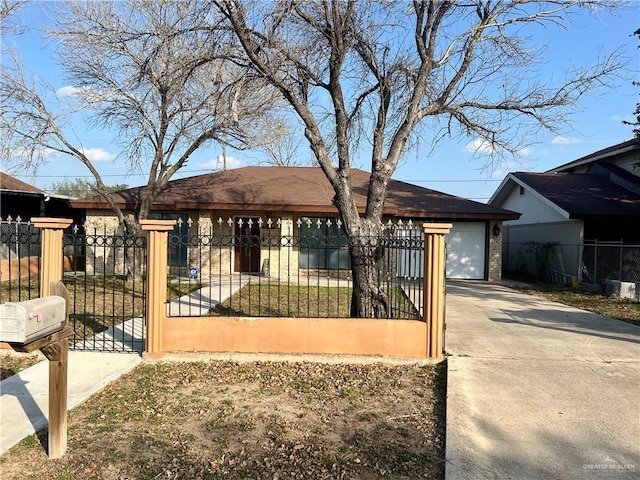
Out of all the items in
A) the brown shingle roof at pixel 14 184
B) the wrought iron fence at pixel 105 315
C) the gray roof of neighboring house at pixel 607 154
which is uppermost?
the gray roof of neighboring house at pixel 607 154

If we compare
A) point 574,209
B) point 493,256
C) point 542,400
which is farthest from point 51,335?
point 574,209

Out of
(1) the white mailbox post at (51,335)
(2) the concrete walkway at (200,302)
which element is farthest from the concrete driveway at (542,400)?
(2) the concrete walkway at (200,302)

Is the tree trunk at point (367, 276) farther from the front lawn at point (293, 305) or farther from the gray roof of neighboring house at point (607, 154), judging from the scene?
the gray roof of neighboring house at point (607, 154)

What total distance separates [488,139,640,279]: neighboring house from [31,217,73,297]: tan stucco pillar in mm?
15742

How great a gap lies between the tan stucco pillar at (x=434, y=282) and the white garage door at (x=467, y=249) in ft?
38.7

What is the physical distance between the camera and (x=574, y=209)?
16.7m

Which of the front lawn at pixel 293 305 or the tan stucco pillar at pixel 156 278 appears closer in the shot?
the tan stucco pillar at pixel 156 278

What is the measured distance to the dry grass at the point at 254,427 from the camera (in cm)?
353

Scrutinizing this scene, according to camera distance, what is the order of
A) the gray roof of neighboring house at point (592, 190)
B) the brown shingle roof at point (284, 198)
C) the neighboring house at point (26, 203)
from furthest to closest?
the neighboring house at point (26, 203) < the gray roof of neighboring house at point (592, 190) < the brown shingle roof at point (284, 198)

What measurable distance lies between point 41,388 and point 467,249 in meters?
15.3

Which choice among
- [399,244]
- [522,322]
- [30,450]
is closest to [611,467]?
[399,244]

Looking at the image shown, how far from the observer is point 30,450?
377 centimetres

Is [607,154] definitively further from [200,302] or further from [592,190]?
[200,302]

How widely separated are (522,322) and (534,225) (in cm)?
1280
